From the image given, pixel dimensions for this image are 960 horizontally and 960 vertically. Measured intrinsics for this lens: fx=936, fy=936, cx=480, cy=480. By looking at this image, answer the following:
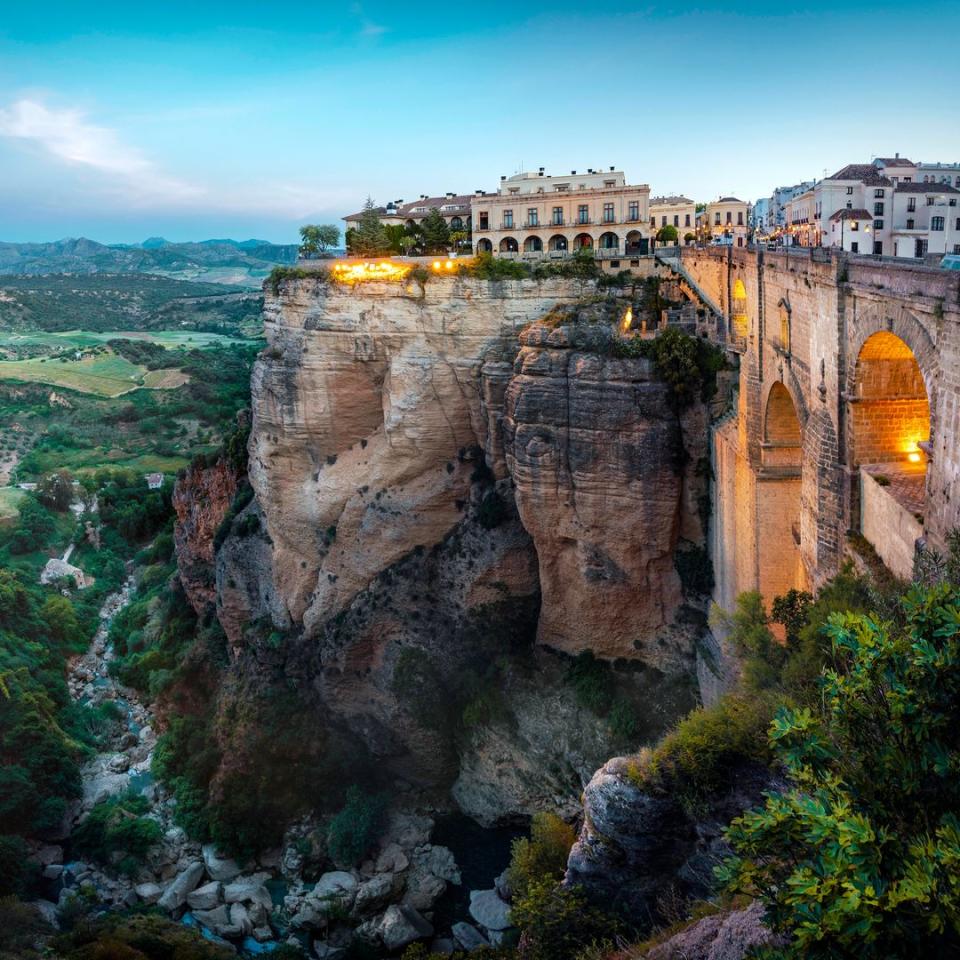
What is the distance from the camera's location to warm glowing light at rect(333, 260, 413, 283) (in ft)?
100

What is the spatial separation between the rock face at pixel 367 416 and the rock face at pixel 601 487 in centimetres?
265

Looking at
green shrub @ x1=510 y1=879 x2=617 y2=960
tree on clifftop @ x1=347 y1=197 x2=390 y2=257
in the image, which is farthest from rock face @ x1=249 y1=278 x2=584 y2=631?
green shrub @ x1=510 y1=879 x2=617 y2=960

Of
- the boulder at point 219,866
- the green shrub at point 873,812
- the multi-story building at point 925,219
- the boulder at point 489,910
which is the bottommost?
the boulder at point 219,866

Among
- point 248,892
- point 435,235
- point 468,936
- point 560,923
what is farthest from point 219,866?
point 435,235

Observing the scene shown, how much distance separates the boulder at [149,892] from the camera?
26980mm

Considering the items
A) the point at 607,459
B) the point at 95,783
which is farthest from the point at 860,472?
the point at 95,783

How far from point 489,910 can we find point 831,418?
16.4 metres

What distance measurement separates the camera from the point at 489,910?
2478cm

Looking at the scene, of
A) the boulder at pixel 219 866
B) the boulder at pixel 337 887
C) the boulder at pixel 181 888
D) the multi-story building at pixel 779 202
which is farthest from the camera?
the multi-story building at pixel 779 202

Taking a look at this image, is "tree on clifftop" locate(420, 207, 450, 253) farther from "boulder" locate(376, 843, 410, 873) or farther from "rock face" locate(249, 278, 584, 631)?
"boulder" locate(376, 843, 410, 873)

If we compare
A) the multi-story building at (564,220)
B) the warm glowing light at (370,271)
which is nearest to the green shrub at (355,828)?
the warm glowing light at (370,271)

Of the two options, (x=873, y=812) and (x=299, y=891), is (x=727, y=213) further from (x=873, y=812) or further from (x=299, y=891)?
(x=873, y=812)

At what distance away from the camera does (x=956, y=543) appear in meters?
10.4

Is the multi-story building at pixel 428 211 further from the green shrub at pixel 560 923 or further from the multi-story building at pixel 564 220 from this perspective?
the green shrub at pixel 560 923
